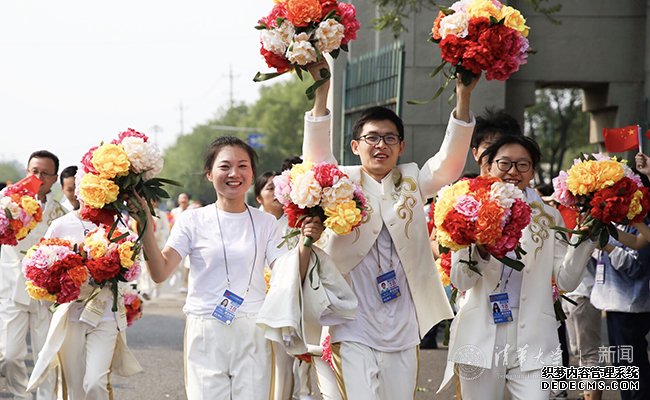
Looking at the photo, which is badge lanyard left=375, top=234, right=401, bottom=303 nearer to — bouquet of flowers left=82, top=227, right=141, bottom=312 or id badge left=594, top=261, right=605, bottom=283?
bouquet of flowers left=82, top=227, right=141, bottom=312

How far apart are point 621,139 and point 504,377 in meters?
2.04

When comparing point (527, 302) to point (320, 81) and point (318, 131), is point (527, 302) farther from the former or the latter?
point (320, 81)

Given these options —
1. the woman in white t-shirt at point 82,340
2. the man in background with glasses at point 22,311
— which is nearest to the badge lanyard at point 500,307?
the woman in white t-shirt at point 82,340

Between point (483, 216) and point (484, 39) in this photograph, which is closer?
point (484, 39)

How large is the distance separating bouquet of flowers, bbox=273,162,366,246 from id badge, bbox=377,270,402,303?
501 mm

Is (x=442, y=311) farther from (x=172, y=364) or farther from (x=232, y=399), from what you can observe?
(x=172, y=364)

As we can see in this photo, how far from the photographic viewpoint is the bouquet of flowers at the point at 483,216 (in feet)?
19.3

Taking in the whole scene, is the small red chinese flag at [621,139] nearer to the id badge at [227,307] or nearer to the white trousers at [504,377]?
the white trousers at [504,377]

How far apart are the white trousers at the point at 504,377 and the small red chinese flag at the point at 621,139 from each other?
1653mm

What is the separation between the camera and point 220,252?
255 inches

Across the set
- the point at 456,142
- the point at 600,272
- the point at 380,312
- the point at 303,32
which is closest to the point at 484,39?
the point at 456,142

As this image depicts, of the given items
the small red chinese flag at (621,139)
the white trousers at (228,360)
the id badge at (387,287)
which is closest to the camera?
the id badge at (387,287)

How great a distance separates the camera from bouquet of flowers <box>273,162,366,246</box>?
18.6 ft

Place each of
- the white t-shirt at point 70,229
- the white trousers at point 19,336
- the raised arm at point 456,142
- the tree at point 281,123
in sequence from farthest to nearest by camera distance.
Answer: the tree at point 281,123
the white trousers at point 19,336
the white t-shirt at point 70,229
the raised arm at point 456,142
